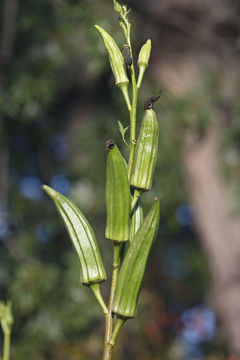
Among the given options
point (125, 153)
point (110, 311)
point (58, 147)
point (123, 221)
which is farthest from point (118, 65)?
point (58, 147)

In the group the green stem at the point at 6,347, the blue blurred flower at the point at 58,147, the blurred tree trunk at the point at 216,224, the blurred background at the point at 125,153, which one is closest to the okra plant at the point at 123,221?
the green stem at the point at 6,347

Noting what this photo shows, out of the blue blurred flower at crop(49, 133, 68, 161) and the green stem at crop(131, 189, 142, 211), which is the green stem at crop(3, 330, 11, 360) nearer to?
the green stem at crop(131, 189, 142, 211)

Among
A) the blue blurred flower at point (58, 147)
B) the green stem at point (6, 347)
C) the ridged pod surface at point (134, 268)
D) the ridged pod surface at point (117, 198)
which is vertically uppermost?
the blue blurred flower at point (58, 147)

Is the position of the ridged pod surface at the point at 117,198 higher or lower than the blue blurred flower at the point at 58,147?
lower

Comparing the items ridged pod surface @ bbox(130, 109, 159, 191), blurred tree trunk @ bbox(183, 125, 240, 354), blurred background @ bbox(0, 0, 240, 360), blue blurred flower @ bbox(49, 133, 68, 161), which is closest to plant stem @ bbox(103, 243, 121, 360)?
ridged pod surface @ bbox(130, 109, 159, 191)

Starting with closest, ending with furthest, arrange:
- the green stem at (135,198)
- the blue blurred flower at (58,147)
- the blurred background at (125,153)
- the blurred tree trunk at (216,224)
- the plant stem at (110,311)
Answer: the plant stem at (110,311) → the green stem at (135,198) → the blurred background at (125,153) → the blurred tree trunk at (216,224) → the blue blurred flower at (58,147)

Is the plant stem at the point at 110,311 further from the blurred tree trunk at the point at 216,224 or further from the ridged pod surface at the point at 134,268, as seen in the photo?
the blurred tree trunk at the point at 216,224

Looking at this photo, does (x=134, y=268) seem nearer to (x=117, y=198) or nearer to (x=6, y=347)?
(x=117, y=198)
